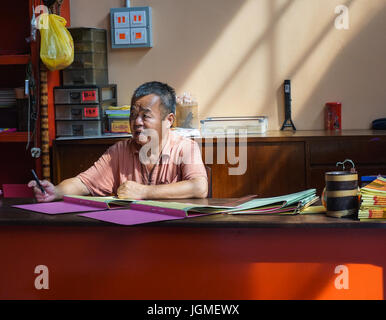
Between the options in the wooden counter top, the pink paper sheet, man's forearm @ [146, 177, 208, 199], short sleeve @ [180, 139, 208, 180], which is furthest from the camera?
the pink paper sheet

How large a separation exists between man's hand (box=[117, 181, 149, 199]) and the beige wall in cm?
176

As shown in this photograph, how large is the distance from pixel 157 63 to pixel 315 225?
8.30 feet

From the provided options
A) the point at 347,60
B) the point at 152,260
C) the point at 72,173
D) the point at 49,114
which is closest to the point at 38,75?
the point at 49,114

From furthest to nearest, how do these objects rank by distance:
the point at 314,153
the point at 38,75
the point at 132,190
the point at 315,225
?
the point at 38,75 → the point at 314,153 → the point at 132,190 → the point at 315,225

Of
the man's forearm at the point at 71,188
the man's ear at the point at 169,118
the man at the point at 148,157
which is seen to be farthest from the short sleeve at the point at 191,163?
the man's forearm at the point at 71,188

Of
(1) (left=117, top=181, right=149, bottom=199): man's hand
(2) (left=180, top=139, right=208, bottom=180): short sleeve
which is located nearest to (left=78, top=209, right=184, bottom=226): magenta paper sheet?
(1) (left=117, top=181, right=149, bottom=199): man's hand

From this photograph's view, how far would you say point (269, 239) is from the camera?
161cm

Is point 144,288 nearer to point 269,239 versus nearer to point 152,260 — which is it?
point 152,260

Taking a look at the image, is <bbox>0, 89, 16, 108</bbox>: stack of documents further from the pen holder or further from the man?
the pen holder

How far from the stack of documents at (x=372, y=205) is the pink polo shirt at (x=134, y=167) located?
0.91 metres

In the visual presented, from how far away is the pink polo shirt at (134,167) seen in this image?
2443 millimetres

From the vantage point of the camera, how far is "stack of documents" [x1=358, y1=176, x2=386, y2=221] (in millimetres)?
1580

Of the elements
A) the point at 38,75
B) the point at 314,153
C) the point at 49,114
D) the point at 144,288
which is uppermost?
the point at 38,75

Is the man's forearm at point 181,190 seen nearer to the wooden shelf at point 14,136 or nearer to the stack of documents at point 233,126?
the stack of documents at point 233,126
